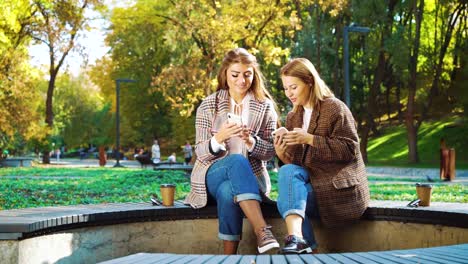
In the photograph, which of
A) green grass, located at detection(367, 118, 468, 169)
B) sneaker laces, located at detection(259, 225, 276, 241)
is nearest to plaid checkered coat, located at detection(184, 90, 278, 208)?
sneaker laces, located at detection(259, 225, 276, 241)

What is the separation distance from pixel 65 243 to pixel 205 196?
47.2 inches

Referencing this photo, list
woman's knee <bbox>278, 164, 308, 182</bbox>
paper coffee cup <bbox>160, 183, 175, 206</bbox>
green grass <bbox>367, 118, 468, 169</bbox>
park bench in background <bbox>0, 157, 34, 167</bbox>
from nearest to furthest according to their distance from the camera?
woman's knee <bbox>278, 164, 308, 182</bbox> < paper coffee cup <bbox>160, 183, 175, 206</bbox> < park bench in background <bbox>0, 157, 34, 167</bbox> < green grass <bbox>367, 118, 468, 169</bbox>

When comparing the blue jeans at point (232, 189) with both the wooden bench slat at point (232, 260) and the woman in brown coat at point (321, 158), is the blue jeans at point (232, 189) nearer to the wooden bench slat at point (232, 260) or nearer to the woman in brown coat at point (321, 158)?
the woman in brown coat at point (321, 158)

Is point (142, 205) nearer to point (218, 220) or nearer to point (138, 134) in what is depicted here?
point (218, 220)

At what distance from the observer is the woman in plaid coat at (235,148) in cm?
549

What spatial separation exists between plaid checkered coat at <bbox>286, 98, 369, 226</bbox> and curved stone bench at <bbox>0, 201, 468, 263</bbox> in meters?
0.37

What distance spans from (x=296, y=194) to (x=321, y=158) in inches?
17.9

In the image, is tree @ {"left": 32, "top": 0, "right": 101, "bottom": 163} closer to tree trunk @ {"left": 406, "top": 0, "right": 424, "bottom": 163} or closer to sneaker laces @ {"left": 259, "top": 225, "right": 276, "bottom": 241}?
tree trunk @ {"left": 406, "top": 0, "right": 424, "bottom": 163}

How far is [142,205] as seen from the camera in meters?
6.47

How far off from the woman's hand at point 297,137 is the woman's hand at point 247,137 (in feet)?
1.14

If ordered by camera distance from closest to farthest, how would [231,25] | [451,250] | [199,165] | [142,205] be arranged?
[451,250]
[199,165]
[142,205]
[231,25]

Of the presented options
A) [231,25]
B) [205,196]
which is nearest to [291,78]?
[205,196]

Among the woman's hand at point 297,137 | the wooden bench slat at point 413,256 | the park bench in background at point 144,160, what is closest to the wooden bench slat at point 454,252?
the wooden bench slat at point 413,256

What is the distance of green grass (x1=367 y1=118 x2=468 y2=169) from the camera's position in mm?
→ 37969
